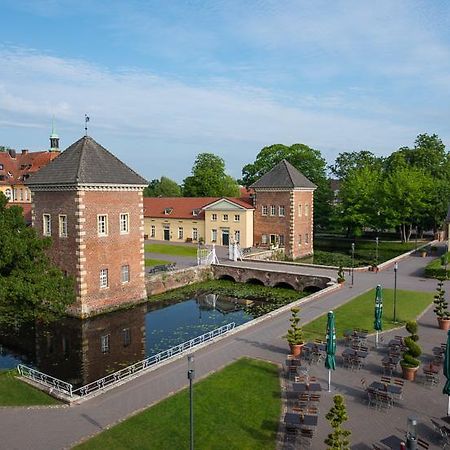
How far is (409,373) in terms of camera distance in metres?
18.8

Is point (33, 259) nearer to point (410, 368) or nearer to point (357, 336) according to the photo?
point (357, 336)

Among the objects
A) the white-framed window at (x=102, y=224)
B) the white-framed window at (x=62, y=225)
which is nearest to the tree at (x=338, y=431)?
the white-framed window at (x=102, y=224)

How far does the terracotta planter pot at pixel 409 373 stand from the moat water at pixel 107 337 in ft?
40.4

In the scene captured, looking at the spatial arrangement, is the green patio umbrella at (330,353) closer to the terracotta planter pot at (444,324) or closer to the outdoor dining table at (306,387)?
the outdoor dining table at (306,387)

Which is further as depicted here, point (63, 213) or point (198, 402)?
point (63, 213)

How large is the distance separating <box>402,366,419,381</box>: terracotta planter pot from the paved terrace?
0.47m

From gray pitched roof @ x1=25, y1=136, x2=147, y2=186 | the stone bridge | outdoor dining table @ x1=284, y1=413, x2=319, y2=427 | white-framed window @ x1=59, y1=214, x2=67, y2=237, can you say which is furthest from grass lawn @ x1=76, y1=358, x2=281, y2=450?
the stone bridge

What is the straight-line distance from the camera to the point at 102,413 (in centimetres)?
1633

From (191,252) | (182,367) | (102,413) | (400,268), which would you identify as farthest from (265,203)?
(102,413)

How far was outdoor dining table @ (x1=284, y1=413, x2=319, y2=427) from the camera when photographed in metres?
14.5

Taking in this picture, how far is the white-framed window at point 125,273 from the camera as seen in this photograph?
33844mm

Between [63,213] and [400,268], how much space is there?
28.6 metres

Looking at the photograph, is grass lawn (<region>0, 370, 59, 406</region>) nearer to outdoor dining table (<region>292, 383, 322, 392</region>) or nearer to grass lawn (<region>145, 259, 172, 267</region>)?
outdoor dining table (<region>292, 383, 322, 392</region>)

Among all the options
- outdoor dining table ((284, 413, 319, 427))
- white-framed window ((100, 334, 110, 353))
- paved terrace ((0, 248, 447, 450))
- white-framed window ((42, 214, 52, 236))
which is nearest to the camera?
outdoor dining table ((284, 413, 319, 427))
